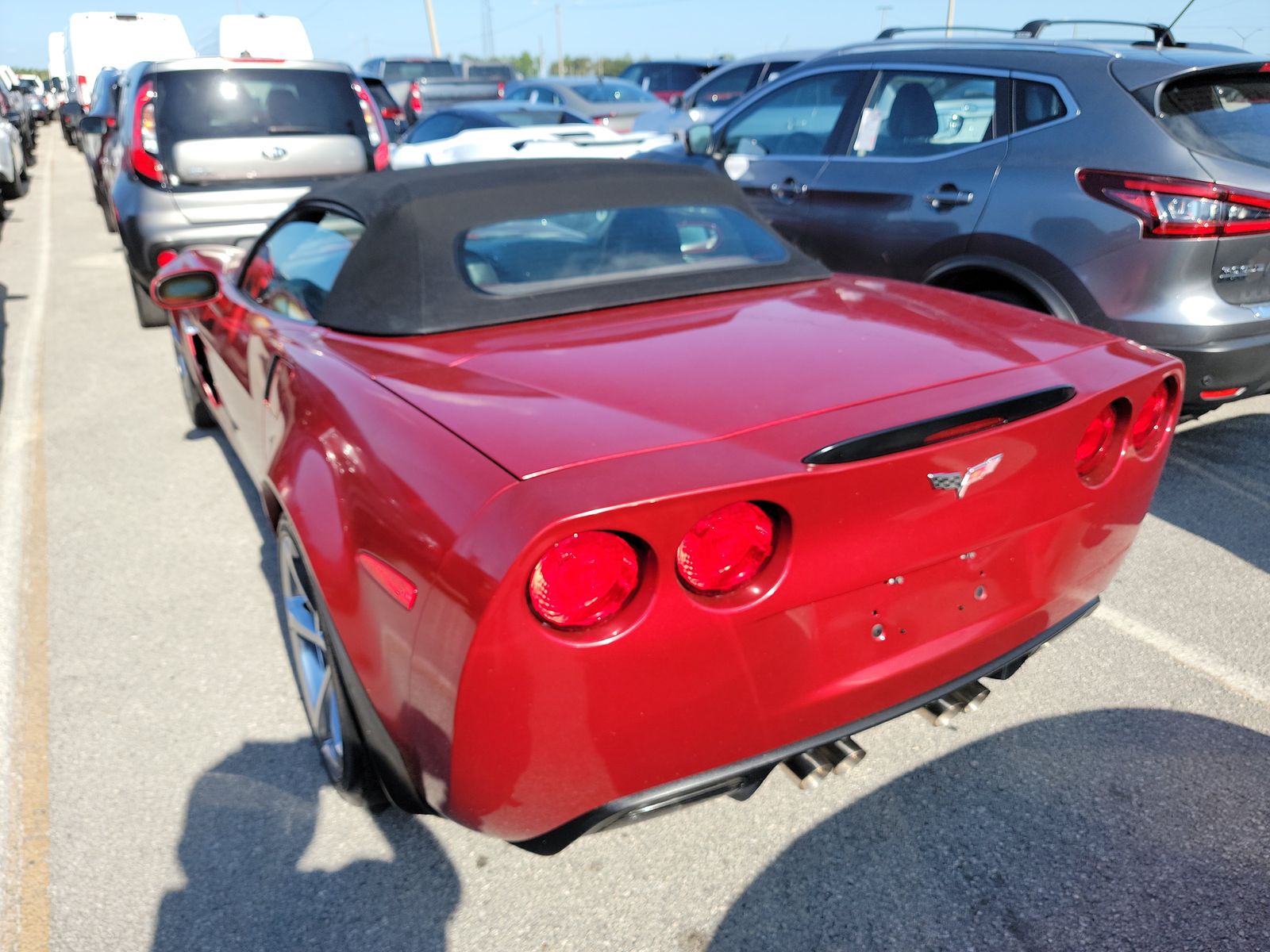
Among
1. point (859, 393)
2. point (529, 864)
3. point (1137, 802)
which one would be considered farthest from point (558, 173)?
point (1137, 802)

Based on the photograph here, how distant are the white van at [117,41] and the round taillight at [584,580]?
2504 centimetres

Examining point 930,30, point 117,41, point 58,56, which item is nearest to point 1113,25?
point 930,30

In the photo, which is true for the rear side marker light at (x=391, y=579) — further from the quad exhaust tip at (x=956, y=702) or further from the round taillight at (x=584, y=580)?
the quad exhaust tip at (x=956, y=702)

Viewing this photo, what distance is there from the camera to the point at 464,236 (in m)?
2.84

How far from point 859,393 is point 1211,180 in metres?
2.57

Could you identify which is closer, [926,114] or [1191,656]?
[1191,656]

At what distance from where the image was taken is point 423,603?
1836mm

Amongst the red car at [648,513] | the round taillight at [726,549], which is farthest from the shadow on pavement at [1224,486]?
the round taillight at [726,549]

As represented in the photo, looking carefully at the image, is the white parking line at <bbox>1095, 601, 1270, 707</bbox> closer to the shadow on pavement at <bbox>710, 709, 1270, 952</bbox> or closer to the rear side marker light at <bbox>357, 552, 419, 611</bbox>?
the shadow on pavement at <bbox>710, 709, 1270, 952</bbox>

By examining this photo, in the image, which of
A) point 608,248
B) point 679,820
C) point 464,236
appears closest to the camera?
point 679,820

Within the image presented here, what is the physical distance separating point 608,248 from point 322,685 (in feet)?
4.77

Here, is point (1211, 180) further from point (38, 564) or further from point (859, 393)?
point (38, 564)

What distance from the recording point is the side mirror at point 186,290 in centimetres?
356

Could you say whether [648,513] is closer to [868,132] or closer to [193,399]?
[868,132]
